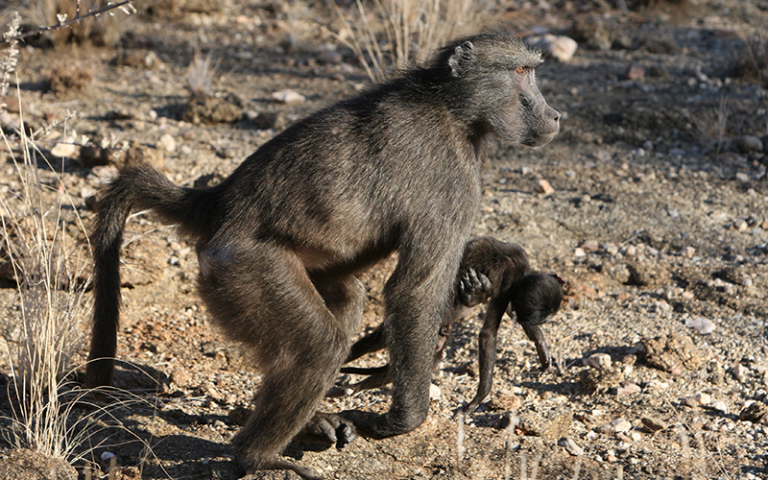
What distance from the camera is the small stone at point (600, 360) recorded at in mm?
3926

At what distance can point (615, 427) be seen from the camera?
354 centimetres

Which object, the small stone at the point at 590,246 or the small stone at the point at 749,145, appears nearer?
the small stone at the point at 590,246

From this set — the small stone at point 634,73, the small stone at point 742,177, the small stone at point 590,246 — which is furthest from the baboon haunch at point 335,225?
the small stone at point 634,73

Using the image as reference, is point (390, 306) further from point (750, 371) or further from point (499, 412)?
point (750, 371)

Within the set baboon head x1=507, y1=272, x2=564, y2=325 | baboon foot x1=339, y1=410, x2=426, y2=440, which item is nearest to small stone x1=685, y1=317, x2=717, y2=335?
baboon head x1=507, y1=272, x2=564, y2=325

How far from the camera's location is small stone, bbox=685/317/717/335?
13.8 ft

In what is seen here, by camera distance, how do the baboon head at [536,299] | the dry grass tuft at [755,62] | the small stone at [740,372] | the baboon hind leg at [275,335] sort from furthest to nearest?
1. the dry grass tuft at [755,62]
2. the small stone at [740,372]
3. the baboon head at [536,299]
4. the baboon hind leg at [275,335]

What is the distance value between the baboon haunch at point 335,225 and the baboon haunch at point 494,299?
476 millimetres

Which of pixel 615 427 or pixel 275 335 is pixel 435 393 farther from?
pixel 275 335

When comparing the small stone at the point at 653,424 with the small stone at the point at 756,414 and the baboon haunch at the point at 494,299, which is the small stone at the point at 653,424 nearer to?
the small stone at the point at 756,414

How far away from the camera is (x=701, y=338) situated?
4.16m

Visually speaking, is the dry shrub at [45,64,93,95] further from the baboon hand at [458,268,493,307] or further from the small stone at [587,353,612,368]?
the small stone at [587,353,612,368]

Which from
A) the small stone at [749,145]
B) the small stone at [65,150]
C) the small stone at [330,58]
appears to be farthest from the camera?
the small stone at [330,58]

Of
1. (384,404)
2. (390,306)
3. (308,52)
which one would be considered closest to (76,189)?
(384,404)
